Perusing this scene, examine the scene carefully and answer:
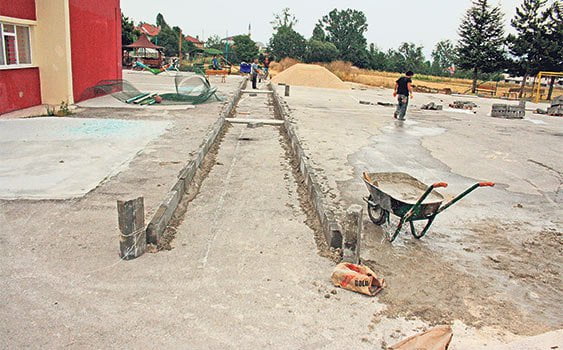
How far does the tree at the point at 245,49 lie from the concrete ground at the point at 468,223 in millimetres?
Answer: 44337

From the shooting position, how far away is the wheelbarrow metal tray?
5.36m

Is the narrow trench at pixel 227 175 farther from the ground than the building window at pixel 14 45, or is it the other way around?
the building window at pixel 14 45

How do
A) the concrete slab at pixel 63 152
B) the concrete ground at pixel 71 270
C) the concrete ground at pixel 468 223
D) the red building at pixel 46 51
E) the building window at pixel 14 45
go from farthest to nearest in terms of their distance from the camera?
1. the red building at pixel 46 51
2. the building window at pixel 14 45
3. the concrete slab at pixel 63 152
4. the concrete ground at pixel 468 223
5. the concrete ground at pixel 71 270

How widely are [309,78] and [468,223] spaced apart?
2780 cm

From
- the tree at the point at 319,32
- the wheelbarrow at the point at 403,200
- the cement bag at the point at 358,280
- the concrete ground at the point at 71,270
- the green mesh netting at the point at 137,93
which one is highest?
the tree at the point at 319,32

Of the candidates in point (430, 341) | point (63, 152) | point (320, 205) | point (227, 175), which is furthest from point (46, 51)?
point (430, 341)

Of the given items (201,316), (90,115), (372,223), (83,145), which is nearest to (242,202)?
(372,223)

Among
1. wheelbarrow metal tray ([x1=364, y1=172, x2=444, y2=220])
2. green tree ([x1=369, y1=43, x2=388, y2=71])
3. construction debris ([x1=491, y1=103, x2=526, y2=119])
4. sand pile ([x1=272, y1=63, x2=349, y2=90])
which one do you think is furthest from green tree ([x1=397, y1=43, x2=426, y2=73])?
wheelbarrow metal tray ([x1=364, y1=172, x2=444, y2=220])

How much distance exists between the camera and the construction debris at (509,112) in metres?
19.8

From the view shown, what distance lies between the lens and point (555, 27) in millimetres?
39438

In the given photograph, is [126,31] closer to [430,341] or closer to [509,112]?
[509,112]

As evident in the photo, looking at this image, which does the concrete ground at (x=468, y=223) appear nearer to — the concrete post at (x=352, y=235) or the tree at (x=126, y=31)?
the concrete post at (x=352, y=235)

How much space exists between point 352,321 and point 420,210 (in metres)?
1.88

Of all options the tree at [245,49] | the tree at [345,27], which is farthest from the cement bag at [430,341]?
the tree at [345,27]
